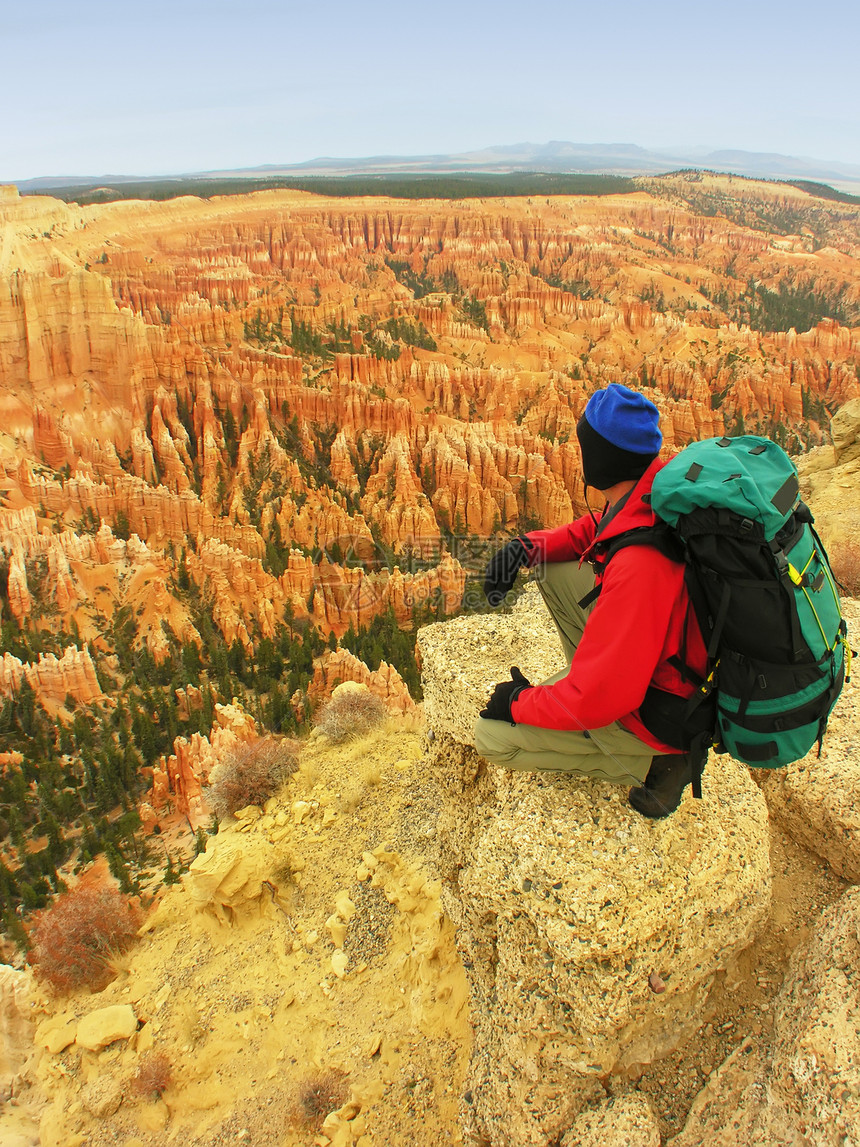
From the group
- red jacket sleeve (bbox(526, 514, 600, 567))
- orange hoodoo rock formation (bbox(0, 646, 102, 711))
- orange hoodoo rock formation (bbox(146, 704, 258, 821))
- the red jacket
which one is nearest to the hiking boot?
the red jacket

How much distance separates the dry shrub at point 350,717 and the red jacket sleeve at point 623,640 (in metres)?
6.80

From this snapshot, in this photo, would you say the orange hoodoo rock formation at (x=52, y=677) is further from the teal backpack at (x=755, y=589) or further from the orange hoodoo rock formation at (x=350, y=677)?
the teal backpack at (x=755, y=589)

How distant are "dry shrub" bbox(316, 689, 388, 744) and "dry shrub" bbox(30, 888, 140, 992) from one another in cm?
319

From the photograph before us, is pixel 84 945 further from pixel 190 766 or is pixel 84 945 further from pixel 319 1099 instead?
pixel 190 766

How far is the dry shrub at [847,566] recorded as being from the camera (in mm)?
8783

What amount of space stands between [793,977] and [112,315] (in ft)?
119

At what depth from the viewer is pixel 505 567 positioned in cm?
374

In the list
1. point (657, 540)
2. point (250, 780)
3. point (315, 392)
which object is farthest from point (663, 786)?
point (315, 392)

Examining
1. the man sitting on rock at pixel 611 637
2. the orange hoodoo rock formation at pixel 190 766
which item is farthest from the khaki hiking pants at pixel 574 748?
the orange hoodoo rock formation at pixel 190 766

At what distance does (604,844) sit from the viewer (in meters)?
3.37

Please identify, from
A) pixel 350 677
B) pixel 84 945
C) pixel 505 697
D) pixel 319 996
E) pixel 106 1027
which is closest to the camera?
pixel 505 697

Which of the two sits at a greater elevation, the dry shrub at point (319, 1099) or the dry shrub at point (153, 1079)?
the dry shrub at point (319, 1099)

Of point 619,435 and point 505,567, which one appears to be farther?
point 505,567

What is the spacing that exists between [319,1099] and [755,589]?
4835 millimetres
